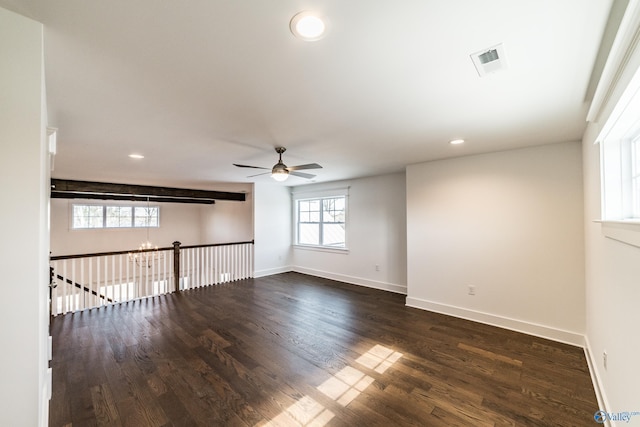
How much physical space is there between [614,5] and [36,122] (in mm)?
2729

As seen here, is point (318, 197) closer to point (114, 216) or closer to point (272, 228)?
point (272, 228)

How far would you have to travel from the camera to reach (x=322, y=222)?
6625 mm

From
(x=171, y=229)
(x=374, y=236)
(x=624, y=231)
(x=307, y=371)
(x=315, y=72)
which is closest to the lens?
(x=624, y=231)

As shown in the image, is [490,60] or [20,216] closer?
[20,216]

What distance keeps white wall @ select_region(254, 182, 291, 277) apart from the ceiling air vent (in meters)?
5.57

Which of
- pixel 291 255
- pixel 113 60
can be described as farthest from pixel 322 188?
pixel 113 60

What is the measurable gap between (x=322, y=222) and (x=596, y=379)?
5.10 m

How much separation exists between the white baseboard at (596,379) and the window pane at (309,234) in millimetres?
4930

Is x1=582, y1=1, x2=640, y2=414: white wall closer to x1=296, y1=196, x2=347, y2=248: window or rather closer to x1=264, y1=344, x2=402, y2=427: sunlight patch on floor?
x1=264, y1=344, x2=402, y2=427: sunlight patch on floor

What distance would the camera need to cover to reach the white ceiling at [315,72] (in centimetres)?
118

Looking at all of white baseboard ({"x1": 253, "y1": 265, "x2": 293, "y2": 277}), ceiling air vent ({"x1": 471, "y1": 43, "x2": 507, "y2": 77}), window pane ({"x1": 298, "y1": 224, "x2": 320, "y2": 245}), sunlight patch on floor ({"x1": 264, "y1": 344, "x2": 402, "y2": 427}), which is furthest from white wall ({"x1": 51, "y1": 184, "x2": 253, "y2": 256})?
ceiling air vent ({"x1": 471, "y1": 43, "x2": 507, "y2": 77})

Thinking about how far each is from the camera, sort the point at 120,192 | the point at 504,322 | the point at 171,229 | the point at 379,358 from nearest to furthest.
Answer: the point at 379,358 < the point at 504,322 < the point at 120,192 < the point at 171,229

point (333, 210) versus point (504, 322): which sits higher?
point (333, 210)

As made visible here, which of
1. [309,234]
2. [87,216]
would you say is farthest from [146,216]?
[309,234]
